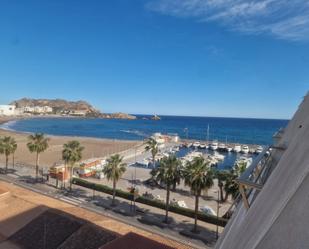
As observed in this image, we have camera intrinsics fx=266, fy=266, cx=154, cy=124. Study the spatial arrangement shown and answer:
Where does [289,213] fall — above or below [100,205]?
above

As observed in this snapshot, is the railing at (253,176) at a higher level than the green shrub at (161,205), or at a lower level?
higher

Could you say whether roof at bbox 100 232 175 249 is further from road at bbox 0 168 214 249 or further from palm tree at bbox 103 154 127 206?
palm tree at bbox 103 154 127 206

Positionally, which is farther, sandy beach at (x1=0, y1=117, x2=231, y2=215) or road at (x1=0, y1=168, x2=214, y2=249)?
sandy beach at (x1=0, y1=117, x2=231, y2=215)

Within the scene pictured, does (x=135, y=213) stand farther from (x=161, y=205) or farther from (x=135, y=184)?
(x=135, y=184)

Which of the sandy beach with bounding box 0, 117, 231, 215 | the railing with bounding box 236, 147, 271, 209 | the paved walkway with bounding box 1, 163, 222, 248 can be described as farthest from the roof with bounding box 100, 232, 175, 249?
the sandy beach with bounding box 0, 117, 231, 215

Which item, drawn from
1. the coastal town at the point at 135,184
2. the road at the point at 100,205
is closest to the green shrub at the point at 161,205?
the coastal town at the point at 135,184

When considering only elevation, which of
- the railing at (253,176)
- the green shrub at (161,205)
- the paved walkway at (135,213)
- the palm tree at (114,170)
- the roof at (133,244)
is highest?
the railing at (253,176)

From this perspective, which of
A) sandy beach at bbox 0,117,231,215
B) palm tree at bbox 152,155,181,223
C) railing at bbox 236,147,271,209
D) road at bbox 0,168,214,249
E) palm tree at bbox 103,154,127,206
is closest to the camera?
railing at bbox 236,147,271,209

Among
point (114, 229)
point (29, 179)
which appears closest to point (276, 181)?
point (114, 229)

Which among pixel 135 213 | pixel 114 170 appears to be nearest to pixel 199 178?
pixel 135 213

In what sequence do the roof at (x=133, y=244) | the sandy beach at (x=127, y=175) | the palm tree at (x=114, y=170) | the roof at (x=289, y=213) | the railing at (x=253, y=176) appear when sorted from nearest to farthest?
the roof at (x=289, y=213) → the railing at (x=253, y=176) → the roof at (x=133, y=244) → the palm tree at (x=114, y=170) → the sandy beach at (x=127, y=175)

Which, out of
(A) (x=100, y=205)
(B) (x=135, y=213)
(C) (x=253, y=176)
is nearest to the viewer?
(C) (x=253, y=176)

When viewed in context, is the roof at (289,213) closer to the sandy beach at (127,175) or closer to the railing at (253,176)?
the railing at (253,176)

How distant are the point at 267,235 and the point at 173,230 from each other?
1017 inches
